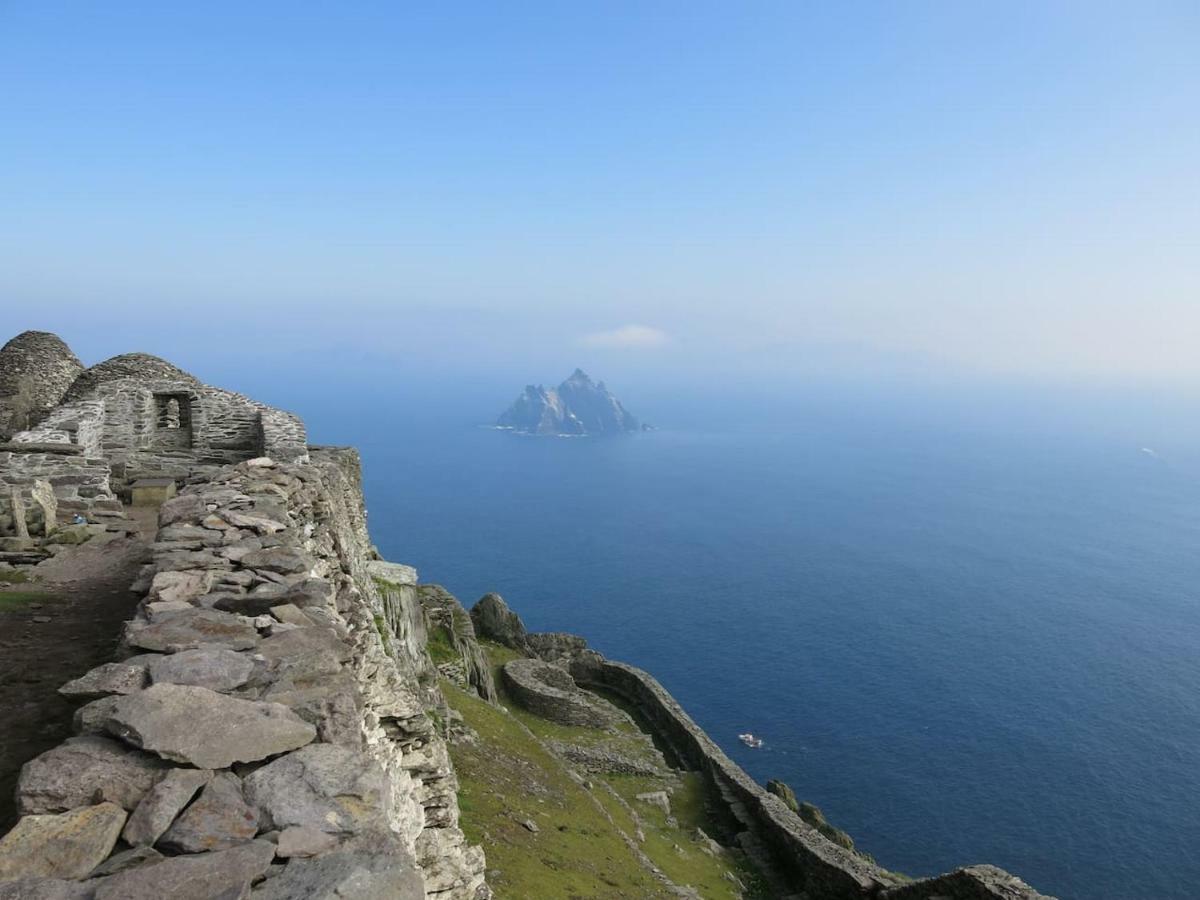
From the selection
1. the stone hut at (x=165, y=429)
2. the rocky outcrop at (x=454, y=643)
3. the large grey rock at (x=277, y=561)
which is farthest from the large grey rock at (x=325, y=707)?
the rocky outcrop at (x=454, y=643)

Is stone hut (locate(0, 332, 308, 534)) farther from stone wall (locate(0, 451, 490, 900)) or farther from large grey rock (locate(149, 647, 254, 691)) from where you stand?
large grey rock (locate(149, 647, 254, 691))

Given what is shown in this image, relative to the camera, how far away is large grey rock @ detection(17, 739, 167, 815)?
14.9ft

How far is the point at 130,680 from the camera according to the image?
5.82 metres

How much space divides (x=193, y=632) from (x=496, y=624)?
1990 inches

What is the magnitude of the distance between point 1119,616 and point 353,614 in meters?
156

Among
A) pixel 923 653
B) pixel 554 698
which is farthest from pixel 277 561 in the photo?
pixel 923 653

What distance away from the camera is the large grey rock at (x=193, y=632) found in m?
6.47

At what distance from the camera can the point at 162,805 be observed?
4.50 m

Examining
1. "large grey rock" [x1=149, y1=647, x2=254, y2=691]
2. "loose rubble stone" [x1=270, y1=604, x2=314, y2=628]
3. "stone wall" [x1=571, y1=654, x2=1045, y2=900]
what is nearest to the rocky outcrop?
"stone wall" [x1=571, y1=654, x2=1045, y2=900]

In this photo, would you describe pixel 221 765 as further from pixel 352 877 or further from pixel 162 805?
pixel 352 877

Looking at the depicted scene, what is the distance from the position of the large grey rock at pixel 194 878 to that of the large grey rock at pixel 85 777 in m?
0.78

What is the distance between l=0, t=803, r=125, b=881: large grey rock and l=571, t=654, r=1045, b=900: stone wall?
29501mm

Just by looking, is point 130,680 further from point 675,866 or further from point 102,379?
point 675,866

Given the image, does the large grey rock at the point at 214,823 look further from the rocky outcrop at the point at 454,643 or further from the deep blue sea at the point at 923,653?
the deep blue sea at the point at 923,653
